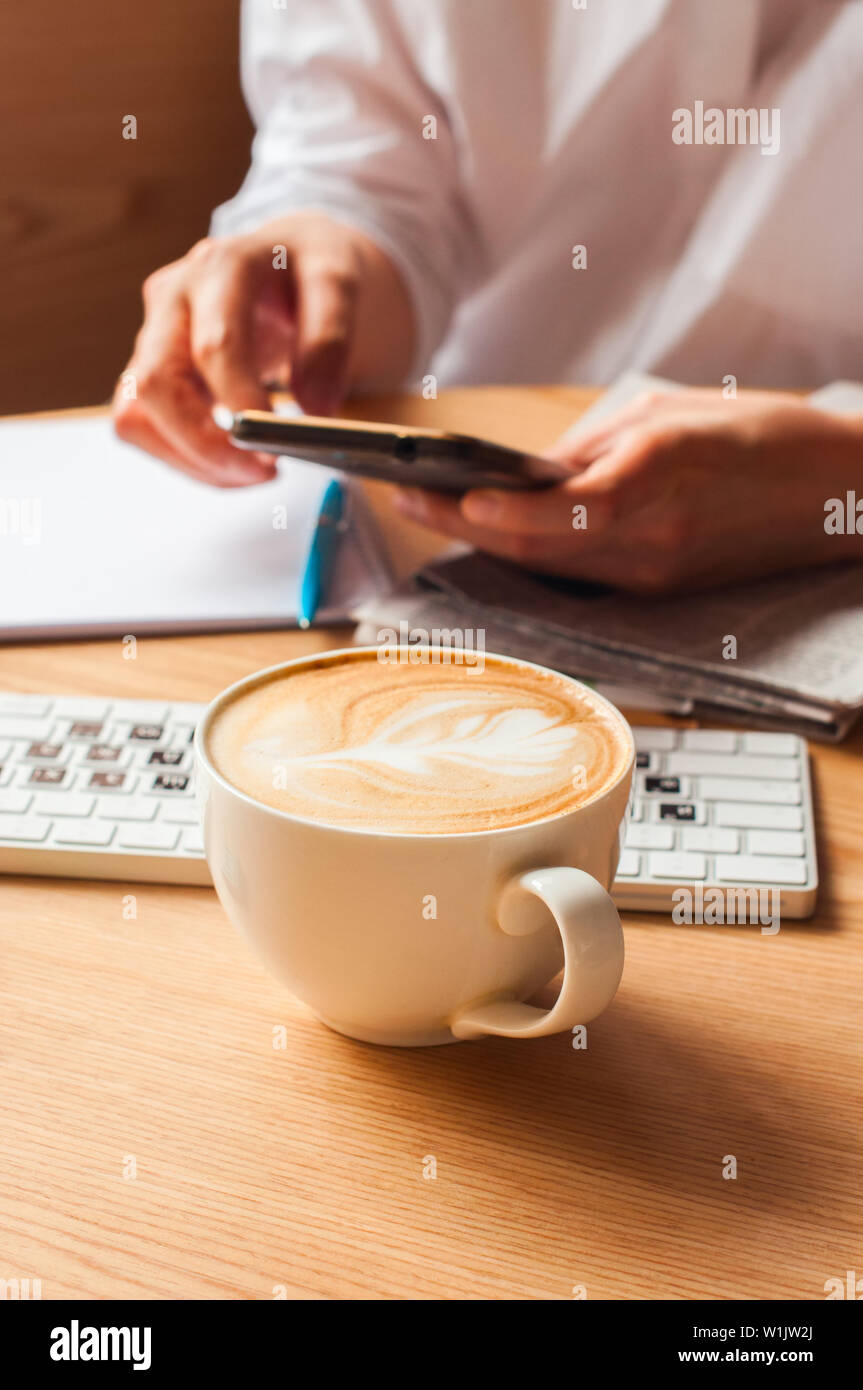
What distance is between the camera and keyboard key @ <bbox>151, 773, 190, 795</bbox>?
1.50ft

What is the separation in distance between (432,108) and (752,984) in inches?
36.6

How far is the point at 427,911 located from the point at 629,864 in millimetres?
138

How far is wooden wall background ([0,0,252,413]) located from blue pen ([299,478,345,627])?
1.06 meters

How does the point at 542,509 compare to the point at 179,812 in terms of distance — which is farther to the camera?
the point at 542,509

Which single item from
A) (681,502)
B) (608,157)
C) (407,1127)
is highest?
(608,157)

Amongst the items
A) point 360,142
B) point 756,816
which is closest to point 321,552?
point 756,816

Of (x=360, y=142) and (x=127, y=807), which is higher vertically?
(x=360, y=142)

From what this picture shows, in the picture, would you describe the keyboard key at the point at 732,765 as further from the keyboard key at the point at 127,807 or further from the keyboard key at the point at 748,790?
the keyboard key at the point at 127,807

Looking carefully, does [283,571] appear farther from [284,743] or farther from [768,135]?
[768,135]

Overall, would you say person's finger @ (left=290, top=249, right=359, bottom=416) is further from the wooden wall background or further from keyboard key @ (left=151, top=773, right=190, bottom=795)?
the wooden wall background

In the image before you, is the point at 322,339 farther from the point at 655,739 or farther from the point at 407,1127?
the point at 407,1127

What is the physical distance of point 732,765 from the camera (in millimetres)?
492

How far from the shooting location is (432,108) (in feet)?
3.55

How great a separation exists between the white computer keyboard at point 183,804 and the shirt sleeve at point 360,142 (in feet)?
2.04
